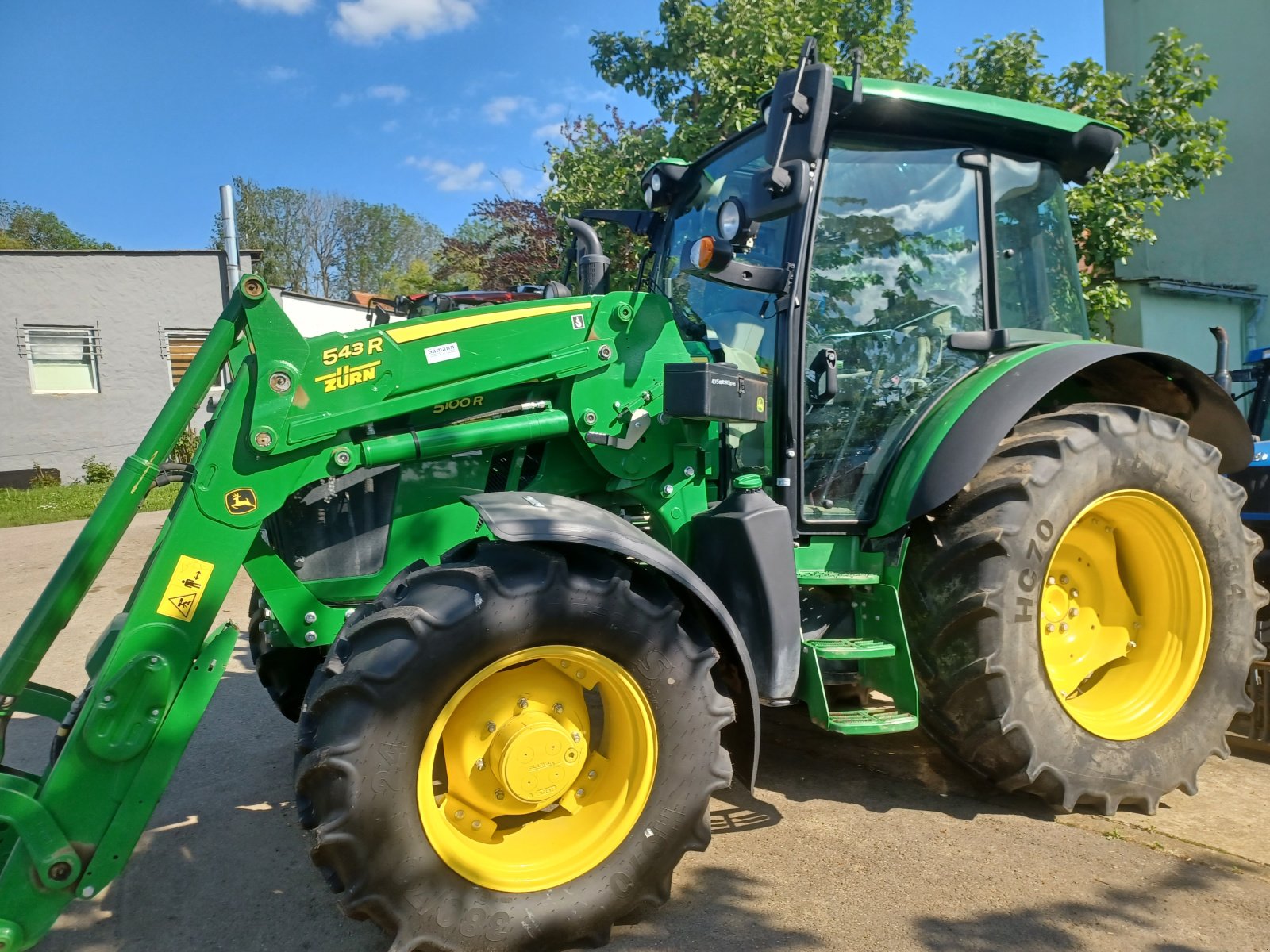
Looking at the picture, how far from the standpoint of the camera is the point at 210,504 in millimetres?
2545

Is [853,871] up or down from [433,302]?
down

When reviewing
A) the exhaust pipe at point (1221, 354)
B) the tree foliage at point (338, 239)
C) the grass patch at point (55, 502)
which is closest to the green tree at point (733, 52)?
the exhaust pipe at point (1221, 354)

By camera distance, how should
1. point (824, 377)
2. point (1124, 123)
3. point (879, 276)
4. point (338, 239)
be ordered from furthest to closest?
point (338, 239) → point (1124, 123) → point (879, 276) → point (824, 377)

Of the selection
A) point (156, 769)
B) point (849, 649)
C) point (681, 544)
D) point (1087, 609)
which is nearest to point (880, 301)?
point (681, 544)

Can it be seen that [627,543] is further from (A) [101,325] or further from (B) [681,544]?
(A) [101,325]

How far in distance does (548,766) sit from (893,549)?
154 centimetres

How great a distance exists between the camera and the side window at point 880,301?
11.1 ft

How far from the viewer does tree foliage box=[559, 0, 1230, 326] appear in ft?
28.3

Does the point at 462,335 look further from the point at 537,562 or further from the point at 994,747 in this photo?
the point at 994,747

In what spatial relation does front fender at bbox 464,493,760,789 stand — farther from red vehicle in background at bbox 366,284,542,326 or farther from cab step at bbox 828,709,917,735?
red vehicle in background at bbox 366,284,542,326

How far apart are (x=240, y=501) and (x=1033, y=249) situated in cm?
Result: 325

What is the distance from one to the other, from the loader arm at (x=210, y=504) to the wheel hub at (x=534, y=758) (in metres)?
0.78

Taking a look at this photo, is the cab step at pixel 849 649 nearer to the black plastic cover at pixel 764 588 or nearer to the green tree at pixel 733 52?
the black plastic cover at pixel 764 588

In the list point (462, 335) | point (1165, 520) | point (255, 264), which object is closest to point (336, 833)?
point (462, 335)
